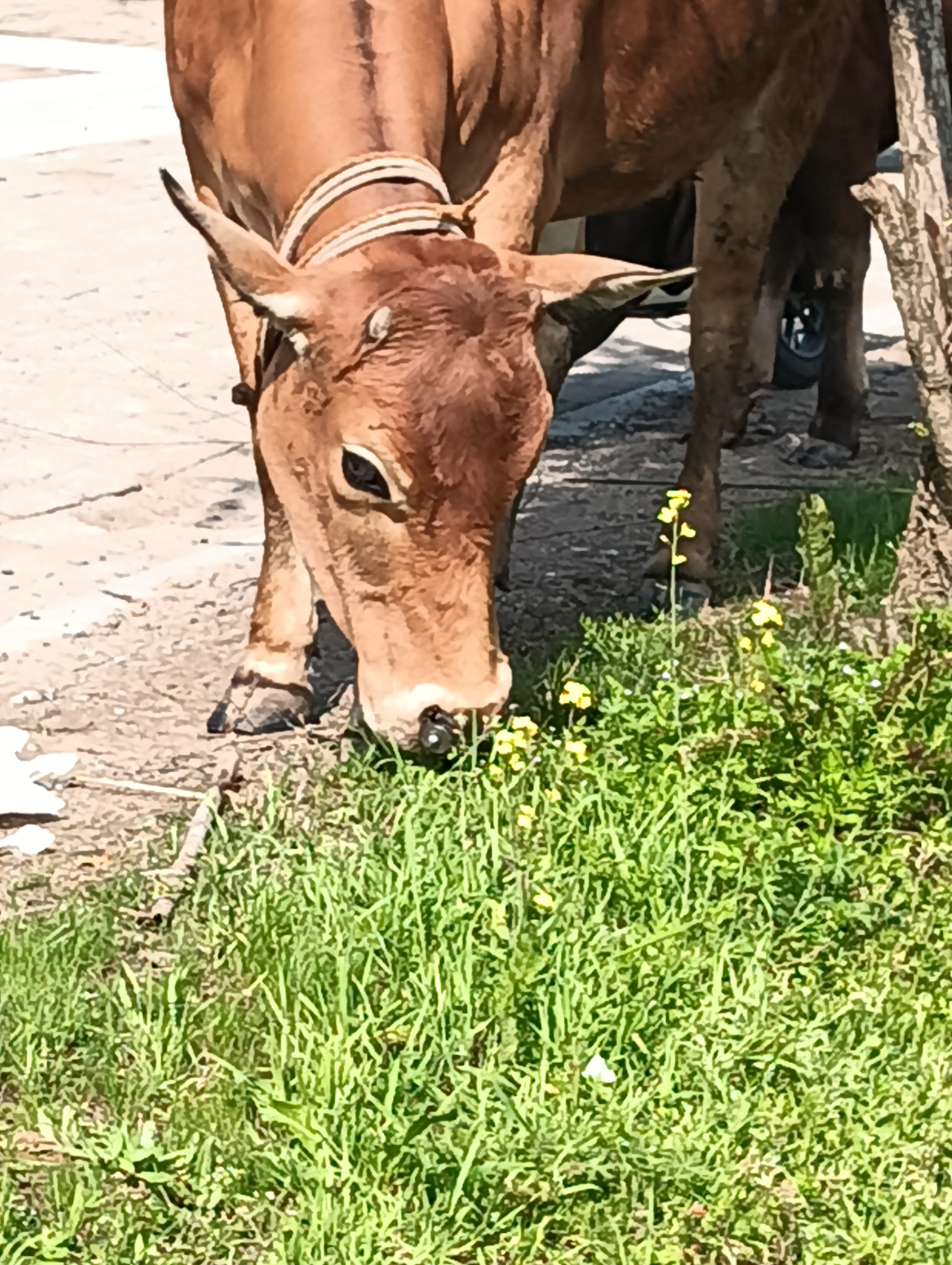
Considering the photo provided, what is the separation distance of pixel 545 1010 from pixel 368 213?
173 cm

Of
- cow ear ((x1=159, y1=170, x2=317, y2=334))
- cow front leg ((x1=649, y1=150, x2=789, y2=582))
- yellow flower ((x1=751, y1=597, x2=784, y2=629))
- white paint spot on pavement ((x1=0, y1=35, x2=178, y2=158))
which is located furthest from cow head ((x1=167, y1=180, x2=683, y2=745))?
white paint spot on pavement ((x1=0, y1=35, x2=178, y2=158))

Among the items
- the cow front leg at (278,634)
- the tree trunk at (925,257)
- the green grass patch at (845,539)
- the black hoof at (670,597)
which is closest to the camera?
the tree trunk at (925,257)

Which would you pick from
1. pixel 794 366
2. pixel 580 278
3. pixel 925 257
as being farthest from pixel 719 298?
pixel 794 366

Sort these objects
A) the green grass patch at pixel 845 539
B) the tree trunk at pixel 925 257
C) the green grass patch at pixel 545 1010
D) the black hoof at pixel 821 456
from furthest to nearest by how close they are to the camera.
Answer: the black hoof at pixel 821 456 < the green grass patch at pixel 845 539 < the tree trunk at pixel 925 257 < the green grass patch at pixel 545 1010

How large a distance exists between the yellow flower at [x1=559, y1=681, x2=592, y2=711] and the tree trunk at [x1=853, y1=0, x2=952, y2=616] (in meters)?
0.99

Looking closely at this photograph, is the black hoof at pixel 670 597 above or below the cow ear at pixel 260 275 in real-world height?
below

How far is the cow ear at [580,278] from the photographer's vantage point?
14.0ft

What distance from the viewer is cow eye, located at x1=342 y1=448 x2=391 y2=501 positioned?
4.11 m

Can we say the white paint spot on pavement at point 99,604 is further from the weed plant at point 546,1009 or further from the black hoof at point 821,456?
the black hoof at point 821,456

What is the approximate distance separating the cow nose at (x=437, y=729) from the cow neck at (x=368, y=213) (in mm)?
958

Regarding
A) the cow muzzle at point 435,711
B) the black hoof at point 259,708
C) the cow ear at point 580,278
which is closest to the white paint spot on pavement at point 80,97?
the black hoof at point 259,708

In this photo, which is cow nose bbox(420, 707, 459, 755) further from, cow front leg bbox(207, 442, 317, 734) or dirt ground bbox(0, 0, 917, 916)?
cow front leg bbox(207, 442, 317, 734)

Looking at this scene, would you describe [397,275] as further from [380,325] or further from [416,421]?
[416,421]

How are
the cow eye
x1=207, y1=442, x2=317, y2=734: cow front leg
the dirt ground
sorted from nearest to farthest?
the cow eye < the dirt ground < x1=207, y1=442, x2=317, y2=734: cow front leg
